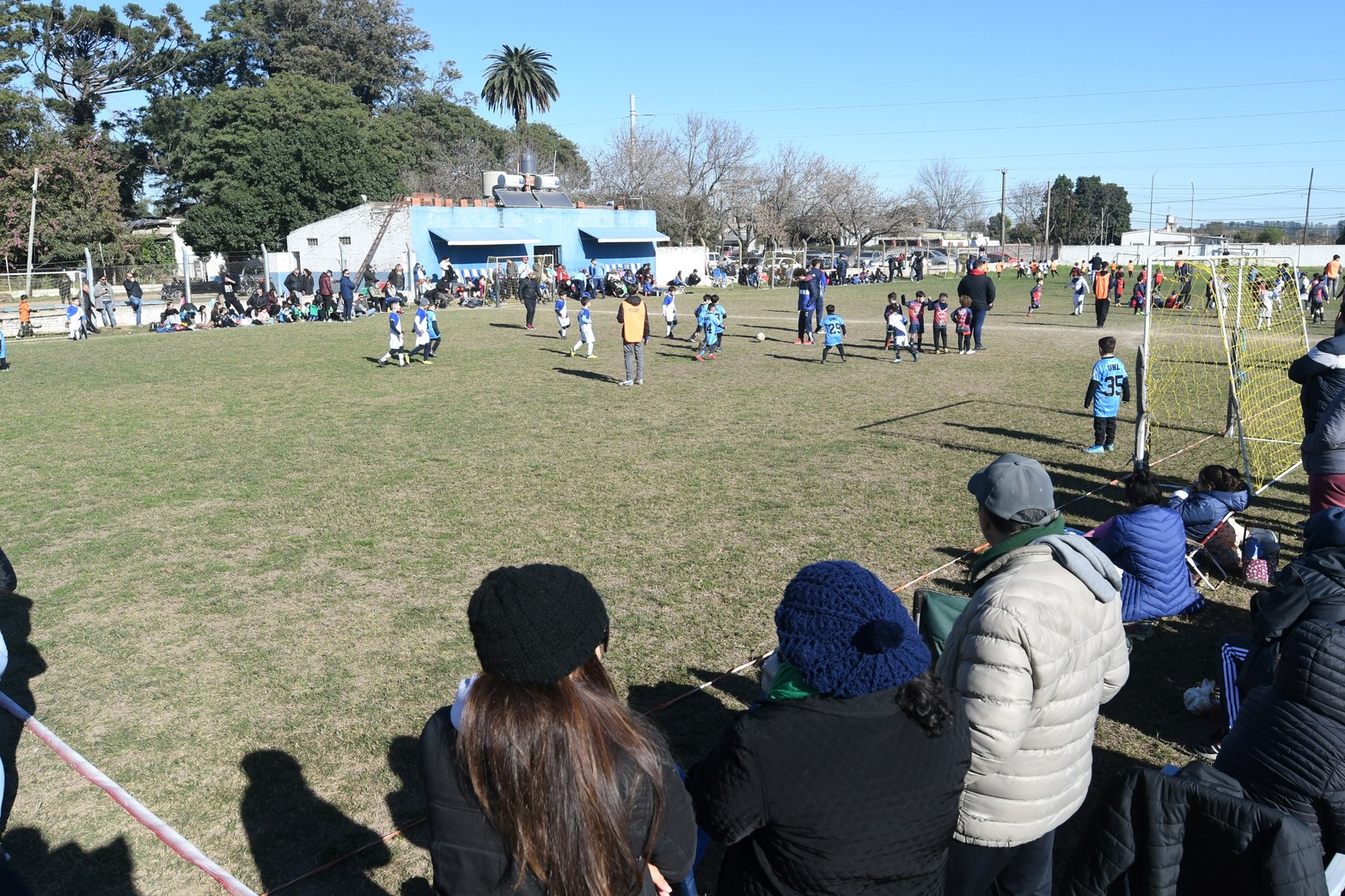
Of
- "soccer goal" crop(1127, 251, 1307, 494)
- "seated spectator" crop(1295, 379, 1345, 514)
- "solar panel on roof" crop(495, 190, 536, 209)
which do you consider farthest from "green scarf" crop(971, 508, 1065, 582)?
"solar panel on roof" crop(495, 190, 536, 209)

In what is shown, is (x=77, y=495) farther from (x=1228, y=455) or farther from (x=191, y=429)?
(x=1228, y=455)

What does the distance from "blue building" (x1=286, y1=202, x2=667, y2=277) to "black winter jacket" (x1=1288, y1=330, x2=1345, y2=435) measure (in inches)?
1451

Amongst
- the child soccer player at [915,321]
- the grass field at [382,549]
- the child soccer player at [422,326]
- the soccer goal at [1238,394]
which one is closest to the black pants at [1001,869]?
the grass field at [382,549]

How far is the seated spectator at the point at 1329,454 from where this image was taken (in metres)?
6.00

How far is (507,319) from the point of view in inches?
1190

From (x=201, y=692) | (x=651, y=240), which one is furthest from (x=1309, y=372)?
(x=651, y=240)

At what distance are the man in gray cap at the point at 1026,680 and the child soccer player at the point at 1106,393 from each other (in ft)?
28.3

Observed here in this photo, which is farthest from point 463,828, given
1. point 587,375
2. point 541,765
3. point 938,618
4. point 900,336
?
point 900,336

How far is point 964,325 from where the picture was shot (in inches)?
794

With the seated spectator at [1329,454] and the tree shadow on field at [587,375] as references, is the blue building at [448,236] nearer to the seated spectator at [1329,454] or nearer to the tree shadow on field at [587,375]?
the tree shadow on field at [587,375]

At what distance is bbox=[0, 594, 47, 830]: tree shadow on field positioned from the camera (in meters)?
4.60

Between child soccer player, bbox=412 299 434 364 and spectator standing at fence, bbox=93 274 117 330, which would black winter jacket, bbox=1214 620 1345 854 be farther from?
spectator standing at fence, bbox=93 274 117 330

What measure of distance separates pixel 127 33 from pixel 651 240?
29.7 meters

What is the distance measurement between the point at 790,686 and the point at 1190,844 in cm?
113
